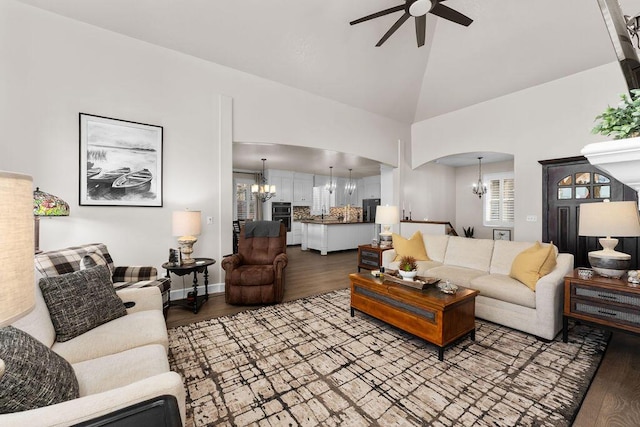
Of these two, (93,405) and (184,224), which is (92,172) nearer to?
(184,224)

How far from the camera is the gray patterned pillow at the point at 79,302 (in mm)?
1680

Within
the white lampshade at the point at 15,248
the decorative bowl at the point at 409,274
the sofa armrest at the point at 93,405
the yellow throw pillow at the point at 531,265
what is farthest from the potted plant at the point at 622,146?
the yellow throw pillow at the point at 531,265

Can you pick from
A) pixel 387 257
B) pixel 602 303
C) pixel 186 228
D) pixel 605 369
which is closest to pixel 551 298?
pixel 602 303

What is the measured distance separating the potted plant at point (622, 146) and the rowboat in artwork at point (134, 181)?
4.17m

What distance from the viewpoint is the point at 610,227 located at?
2.42 meters

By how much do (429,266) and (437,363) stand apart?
5.64ft

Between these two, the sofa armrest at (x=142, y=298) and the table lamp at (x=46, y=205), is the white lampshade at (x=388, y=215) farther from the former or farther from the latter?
the table lamp at (x=46, y=205)

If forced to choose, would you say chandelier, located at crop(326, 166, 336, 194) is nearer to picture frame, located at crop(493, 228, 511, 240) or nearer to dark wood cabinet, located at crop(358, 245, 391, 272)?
dark wood cabinet, located at crop(358, 245, 391, 272)

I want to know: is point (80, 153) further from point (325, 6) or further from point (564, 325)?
point (564, 325)

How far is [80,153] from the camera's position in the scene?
3199mm

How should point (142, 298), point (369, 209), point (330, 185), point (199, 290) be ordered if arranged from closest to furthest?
point (142, 298) < point (199, 290) < point (330, 185) < point (369, 209)

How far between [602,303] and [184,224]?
4.34m

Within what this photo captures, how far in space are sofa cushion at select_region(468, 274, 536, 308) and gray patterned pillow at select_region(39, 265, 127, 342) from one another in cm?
344

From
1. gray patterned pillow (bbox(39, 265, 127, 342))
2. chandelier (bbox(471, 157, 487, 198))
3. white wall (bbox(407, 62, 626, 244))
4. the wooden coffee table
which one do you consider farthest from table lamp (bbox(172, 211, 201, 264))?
chandelier (bbox(471, 157, 487, 198))
